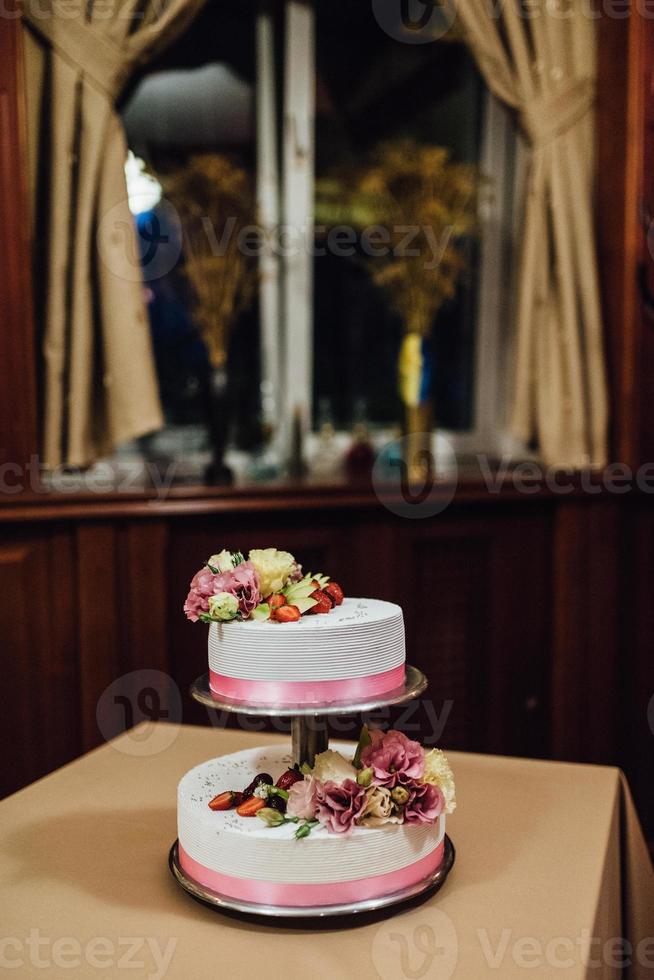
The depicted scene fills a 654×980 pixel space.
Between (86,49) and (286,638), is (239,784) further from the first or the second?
(86,49)

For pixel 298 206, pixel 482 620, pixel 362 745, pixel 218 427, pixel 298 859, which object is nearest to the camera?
pixel 298 859

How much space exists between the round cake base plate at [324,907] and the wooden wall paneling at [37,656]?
113 centimetres

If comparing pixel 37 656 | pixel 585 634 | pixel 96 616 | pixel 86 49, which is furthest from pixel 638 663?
pixel 86 49

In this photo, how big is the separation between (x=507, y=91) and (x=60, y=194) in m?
1.22

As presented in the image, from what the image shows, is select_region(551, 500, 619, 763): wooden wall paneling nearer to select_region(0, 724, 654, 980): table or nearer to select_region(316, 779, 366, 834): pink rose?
select_region(0, 724, 654, 980): table

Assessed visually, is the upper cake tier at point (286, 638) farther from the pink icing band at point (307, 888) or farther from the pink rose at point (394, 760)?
the pink icing band at point (307, 888)

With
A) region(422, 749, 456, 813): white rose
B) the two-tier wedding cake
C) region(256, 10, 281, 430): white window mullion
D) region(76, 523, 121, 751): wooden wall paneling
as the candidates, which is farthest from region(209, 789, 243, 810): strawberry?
region(256, 10, 281, 430): white window mullion

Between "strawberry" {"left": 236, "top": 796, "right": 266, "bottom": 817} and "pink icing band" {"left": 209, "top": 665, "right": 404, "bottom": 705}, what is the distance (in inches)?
4.4

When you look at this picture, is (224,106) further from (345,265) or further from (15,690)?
(15,690)

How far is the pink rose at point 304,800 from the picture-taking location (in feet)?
3.29

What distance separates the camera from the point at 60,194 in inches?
85.1

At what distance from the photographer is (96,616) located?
6.93ft

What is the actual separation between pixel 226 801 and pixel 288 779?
7 cm

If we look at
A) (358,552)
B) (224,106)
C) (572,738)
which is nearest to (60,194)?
(224,106)
